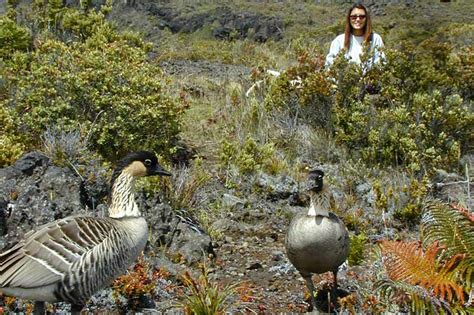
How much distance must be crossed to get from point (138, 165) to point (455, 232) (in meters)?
2.41

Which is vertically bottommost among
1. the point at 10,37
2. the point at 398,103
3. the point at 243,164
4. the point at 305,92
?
the point at 243,164

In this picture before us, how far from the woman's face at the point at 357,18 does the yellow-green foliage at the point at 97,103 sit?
3.39 m

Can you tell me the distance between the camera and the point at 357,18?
10578mm

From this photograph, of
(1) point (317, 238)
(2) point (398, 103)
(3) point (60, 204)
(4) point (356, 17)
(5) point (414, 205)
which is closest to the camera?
(1) point (317, 238)

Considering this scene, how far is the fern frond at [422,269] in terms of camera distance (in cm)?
476

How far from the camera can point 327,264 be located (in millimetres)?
5453

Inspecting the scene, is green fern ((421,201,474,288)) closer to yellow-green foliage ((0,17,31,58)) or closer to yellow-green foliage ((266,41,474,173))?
yellow-green foliage ((266,41,474,173))

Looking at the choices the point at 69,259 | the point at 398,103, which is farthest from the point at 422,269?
the point at 398,103

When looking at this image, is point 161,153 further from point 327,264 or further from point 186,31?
point 186,31

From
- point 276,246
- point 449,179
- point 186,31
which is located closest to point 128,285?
point 276,246

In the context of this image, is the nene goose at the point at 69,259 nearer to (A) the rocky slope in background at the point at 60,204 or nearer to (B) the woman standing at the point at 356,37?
(A) the rocky slope in background at the point at 60,204

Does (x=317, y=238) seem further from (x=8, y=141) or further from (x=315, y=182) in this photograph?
(x=8, y=141)

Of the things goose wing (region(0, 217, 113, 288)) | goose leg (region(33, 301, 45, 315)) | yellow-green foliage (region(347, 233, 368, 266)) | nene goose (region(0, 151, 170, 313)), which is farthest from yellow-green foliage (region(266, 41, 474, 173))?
goose leg (region(33, 301, 45, 315))

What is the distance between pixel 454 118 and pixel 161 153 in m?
3.74
